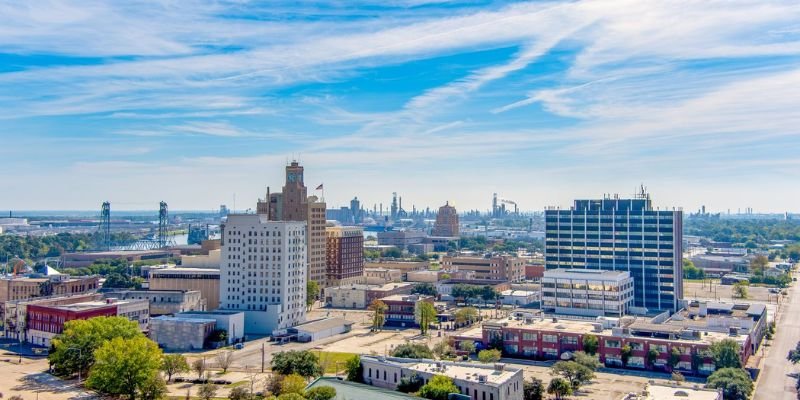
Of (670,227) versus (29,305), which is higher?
(670,227)

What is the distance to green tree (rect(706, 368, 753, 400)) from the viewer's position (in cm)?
6500

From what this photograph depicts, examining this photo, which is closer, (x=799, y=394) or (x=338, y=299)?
(x=799, y=394)

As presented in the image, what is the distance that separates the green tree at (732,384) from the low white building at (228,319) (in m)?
64.2

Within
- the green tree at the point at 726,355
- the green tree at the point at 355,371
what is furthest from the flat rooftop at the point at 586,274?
the green tree at the point at 355,371

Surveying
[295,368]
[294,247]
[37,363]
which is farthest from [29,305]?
[295,368]

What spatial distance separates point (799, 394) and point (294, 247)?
74.3m

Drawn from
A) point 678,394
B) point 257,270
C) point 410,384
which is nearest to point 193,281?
point 257,270

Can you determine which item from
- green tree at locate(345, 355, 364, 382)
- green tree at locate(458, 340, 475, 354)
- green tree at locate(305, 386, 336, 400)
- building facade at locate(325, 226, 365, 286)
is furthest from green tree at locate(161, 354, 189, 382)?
building facade at locate(325, 226, 365, 286)

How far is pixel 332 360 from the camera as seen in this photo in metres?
87.1

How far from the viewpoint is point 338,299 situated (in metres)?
144

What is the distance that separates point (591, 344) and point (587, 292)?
31.9m

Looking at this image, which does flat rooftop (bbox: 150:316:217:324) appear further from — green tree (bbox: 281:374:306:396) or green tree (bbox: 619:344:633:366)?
green tree (bbox: 619:344:633:366)

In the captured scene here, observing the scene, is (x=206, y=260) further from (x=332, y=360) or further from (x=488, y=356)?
(x=488, y=356)

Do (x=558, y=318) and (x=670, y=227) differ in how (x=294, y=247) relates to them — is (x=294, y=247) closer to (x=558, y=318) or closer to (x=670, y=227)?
(x=558, y=318)
